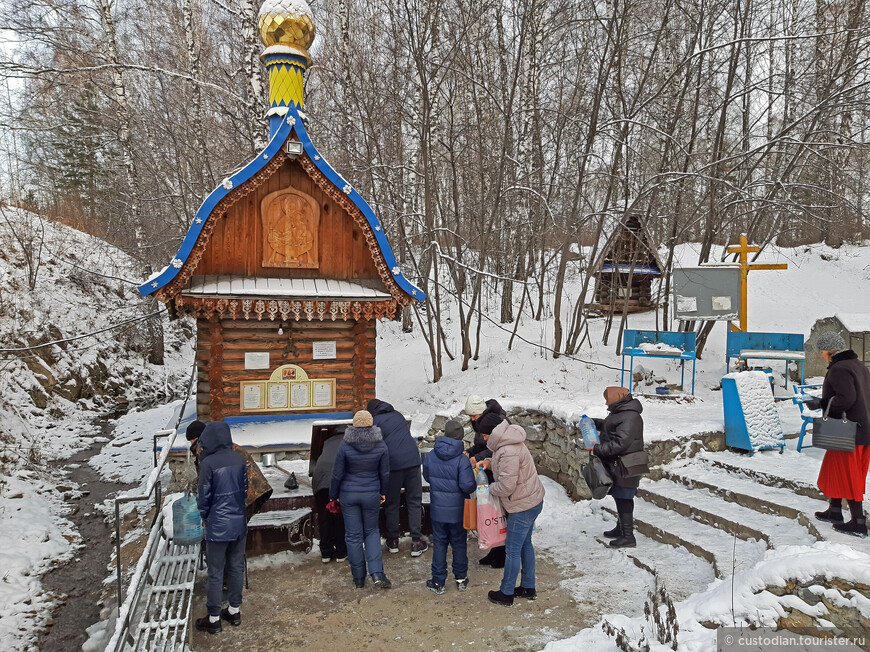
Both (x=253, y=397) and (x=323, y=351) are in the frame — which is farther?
(x=323, y=351)

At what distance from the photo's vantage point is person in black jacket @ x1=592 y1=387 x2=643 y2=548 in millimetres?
6164

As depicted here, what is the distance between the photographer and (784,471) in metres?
7.18

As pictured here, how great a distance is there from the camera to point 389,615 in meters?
→ 5.32

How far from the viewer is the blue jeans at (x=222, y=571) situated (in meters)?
5.04

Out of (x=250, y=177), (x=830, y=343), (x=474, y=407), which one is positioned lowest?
(x=474, y=407)

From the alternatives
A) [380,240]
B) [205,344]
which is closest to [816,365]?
[380,240]

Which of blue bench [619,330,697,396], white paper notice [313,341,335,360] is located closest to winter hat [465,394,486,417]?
white paper notice [313,341,335,360]

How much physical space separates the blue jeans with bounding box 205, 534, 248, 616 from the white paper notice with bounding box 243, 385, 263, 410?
477 cm

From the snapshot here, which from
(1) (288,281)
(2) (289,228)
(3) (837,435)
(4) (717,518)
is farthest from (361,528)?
(2) (289,228)

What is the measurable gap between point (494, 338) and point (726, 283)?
7003mm

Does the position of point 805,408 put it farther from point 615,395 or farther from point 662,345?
point 662,345

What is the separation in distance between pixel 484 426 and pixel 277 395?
4857mm

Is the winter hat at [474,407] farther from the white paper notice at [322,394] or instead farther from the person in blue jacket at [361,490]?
the white paper notice at [322,394]

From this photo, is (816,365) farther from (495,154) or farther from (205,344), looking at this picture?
(205,344)
